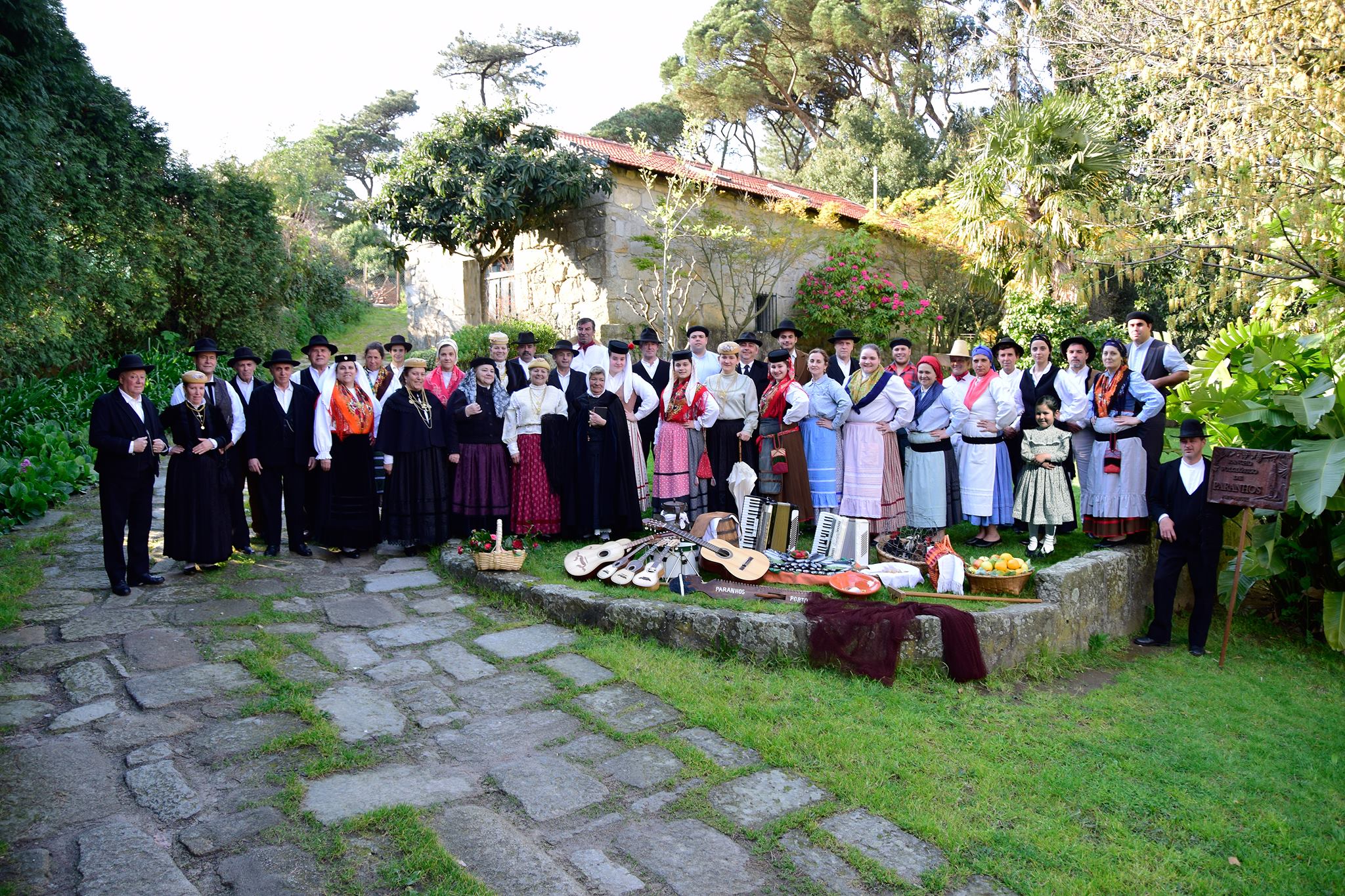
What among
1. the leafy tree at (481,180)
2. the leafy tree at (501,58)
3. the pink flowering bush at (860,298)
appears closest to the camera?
the leafy tree at (481,180)

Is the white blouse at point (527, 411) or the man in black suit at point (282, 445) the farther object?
the white blouse at point (527, 411)

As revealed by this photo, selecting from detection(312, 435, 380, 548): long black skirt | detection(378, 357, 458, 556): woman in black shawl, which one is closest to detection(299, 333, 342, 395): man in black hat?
detection(312, 435, 380, 548): long black skirt

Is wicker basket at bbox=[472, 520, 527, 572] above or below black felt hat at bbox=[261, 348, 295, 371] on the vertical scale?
below

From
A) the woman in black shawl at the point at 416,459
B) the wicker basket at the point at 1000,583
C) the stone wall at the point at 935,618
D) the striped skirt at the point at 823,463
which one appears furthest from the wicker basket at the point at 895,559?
the woman in black shawl at the point at 416,459

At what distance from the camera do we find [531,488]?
7633 millimetres

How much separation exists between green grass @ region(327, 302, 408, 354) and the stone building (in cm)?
203

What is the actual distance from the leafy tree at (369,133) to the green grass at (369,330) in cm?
1338

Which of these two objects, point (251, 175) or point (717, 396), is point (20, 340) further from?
point (717, 396)

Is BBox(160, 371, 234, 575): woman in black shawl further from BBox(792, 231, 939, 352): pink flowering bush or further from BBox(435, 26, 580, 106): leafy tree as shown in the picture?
BBox(435, 26, 580, 106): leafy tree

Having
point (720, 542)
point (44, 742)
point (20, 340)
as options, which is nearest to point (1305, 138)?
point (720, 542)

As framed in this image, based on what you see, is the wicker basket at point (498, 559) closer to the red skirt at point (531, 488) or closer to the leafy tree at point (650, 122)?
the red skirt at point (531, 488)

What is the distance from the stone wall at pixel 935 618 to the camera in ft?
17.3

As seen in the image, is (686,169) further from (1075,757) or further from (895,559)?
(1075,757)

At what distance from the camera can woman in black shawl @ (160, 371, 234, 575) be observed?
6844mm
